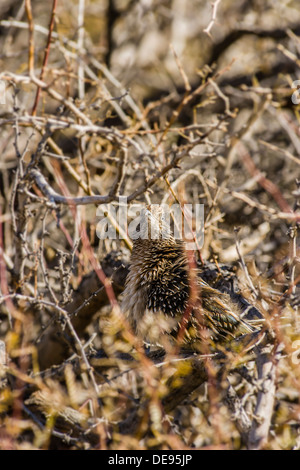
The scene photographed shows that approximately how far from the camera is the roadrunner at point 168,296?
3.78 m

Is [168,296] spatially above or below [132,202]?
below

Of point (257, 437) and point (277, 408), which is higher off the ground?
point (257, 437)

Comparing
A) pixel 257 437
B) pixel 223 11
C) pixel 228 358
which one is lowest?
pixel 257 437

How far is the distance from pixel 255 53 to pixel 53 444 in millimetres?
6699

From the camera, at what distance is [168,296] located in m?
3.95

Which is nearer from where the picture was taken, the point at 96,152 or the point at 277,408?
the point at 277,408

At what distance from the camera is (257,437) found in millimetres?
3018

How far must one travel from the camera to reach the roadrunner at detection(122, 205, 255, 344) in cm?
378

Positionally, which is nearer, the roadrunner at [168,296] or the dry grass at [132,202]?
the dry grass at [132,202]

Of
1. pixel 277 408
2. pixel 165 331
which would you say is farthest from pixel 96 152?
pixel 277 408

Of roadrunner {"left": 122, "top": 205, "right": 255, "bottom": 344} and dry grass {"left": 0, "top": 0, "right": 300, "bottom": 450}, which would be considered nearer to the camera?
dry grass {"left": 0, "top": 0, "right": 300, "bottom": 450}
